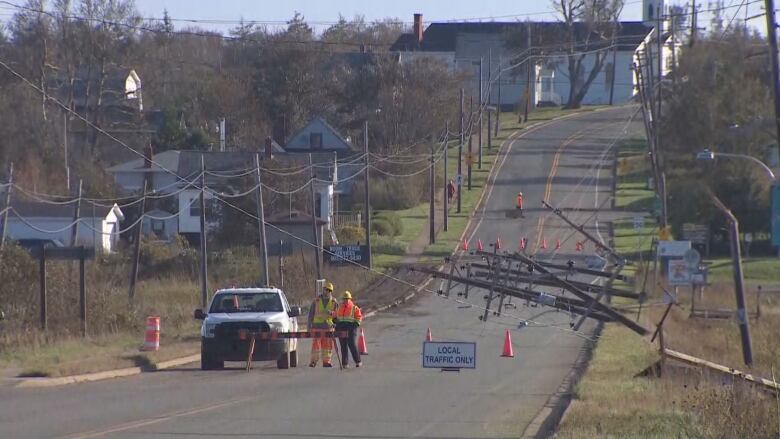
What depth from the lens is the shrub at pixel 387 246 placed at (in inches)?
2422

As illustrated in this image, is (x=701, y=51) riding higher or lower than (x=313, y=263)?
higher

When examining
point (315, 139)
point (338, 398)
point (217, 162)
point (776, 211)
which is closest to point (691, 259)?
point (776, 211)

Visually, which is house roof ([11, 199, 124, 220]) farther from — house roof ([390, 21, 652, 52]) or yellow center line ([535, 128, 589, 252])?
house roof ([390, 21, 652, 52])

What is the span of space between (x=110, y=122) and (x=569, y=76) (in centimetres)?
6047

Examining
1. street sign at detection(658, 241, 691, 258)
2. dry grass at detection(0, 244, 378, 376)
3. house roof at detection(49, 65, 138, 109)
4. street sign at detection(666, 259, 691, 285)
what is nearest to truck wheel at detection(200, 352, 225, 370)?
dry grass at detection(0, 244, 378, 376)

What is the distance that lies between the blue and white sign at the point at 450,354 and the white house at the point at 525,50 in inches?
4118

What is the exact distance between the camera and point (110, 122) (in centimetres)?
8631

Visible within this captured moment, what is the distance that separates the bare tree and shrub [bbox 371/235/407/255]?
2447 inches

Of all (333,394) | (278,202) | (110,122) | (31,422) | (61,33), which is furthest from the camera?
(110,122)

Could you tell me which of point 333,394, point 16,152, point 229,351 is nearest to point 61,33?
point 16,152

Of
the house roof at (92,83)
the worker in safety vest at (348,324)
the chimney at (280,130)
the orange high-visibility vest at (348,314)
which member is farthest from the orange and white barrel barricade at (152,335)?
the chimney at (280,130)

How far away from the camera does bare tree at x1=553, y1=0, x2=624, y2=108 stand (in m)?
122

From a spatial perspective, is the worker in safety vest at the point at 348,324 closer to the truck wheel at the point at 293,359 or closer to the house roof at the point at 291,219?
the truck wheel at the point at 293,359

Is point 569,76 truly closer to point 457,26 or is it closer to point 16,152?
point 457,26
